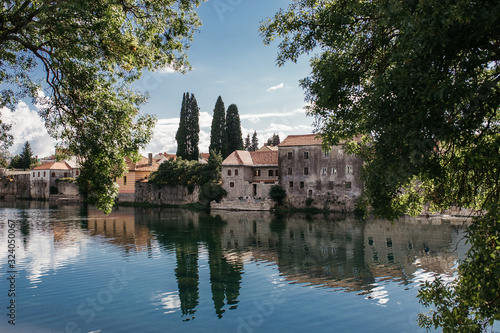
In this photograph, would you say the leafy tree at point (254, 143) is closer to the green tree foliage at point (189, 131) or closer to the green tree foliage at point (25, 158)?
the green tree foliage at point (189, 131)

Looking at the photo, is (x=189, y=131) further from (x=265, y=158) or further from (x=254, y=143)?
(x=254, y=143)

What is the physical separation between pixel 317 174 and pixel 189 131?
2301 centimetres

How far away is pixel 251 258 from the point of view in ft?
61.6

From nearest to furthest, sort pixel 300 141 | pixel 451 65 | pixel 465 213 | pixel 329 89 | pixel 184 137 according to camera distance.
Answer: pixel 451 65
pixel 329 89
pixel 465 213
pixel 300 141
pixel 184 137

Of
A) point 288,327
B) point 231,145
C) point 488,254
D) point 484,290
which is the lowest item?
point 288,327

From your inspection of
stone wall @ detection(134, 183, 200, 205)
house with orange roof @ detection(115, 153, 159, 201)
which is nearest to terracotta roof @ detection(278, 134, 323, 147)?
stone wall @ detection(134, 183, 200, 205)

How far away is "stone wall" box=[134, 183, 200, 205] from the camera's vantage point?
53.7 m

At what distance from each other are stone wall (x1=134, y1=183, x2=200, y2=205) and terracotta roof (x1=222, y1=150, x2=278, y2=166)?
24.2 feet

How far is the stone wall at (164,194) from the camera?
53.7 meters

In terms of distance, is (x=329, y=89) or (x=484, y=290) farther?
(x=329, y=89)

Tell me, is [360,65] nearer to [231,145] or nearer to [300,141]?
[300,141]

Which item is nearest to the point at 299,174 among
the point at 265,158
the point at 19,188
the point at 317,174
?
the point at 317,174

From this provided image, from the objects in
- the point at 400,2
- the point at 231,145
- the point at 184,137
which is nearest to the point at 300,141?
the point at 231,145

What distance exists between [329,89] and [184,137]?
165ft
